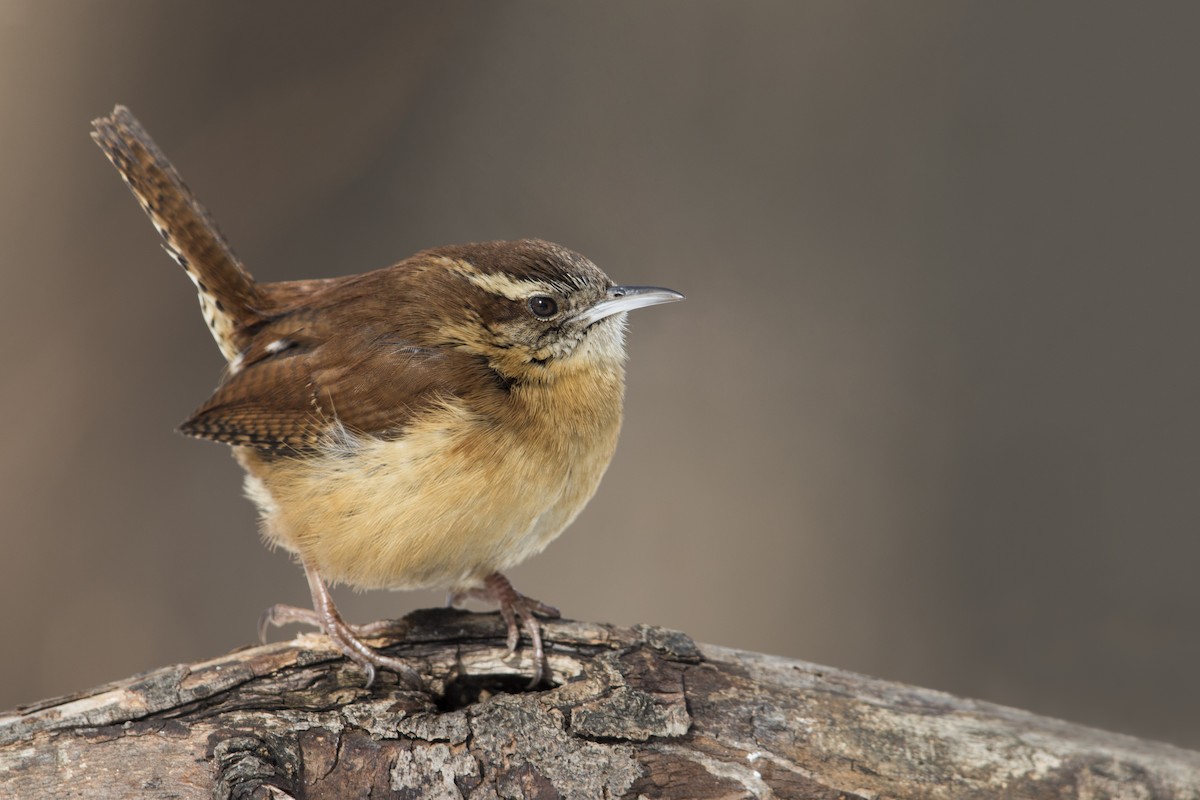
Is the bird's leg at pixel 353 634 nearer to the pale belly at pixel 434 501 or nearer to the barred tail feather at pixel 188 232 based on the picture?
the pale belly at pixel 434 501

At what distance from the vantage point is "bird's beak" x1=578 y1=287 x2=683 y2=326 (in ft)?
11.7

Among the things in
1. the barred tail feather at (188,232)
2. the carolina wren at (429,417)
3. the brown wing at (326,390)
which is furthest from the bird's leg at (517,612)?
the barred tail feather at (188,232)

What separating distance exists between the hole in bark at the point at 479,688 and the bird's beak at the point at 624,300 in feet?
3.74

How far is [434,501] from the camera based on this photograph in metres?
3.18

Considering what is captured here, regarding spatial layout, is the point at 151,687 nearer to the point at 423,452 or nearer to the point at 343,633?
the point at 343,633

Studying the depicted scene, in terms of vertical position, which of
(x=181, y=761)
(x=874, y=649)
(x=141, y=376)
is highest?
(x=874, y=649)

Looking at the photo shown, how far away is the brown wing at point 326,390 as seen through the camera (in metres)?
3.35

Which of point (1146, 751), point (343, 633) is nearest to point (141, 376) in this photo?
point (343, 633)

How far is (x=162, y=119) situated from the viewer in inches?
190

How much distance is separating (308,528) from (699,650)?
1254 mm

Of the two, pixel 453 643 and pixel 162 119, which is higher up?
pixel 162 119

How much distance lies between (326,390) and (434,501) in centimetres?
55

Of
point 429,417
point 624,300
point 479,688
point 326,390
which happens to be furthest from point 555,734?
point 624,300

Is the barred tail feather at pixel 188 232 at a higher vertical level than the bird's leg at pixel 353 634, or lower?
higher
